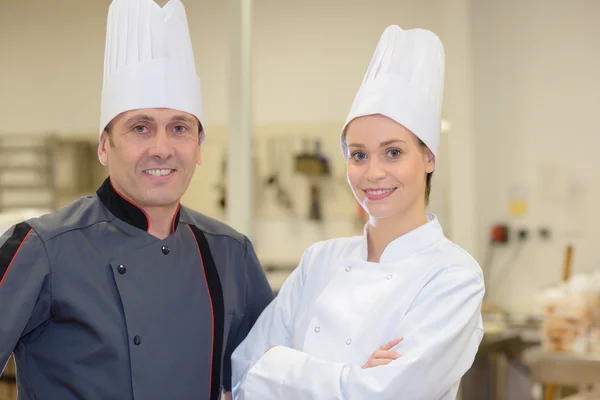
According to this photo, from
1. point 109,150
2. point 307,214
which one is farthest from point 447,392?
point 307,214

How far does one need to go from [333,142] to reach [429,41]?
3.56 meters

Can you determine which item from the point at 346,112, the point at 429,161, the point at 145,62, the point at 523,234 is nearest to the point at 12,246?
the point at 145,62

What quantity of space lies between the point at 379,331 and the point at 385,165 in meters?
0.31

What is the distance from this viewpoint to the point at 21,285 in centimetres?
137

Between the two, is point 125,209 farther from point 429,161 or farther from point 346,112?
point 346,112

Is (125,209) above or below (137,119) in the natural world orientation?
below

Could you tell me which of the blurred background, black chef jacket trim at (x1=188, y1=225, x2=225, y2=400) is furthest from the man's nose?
the blurred background

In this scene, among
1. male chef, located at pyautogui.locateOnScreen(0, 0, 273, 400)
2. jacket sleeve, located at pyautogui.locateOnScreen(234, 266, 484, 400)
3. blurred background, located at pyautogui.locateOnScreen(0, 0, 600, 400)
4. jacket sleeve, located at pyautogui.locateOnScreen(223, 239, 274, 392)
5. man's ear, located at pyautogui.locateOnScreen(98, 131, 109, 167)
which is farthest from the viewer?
blurred background, located at pyautogui.locateOnScreen(0, 0, 600, 400)

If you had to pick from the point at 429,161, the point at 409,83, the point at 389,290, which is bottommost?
the point at 389,290

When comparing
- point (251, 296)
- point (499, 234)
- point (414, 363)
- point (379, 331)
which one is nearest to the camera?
point (414, 363)

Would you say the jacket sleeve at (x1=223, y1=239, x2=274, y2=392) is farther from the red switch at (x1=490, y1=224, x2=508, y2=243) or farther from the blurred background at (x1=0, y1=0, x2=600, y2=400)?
the red switch at (x1=490, y1=224, x2=508, y2=243)

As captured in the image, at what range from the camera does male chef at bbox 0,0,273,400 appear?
Result: 1407 millimetres

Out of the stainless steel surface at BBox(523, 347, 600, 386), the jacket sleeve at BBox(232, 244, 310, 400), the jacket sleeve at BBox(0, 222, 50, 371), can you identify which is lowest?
the stainless steel surface at BBox(523, 347, 600, 386)

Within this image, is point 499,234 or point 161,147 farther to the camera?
point 499,234
